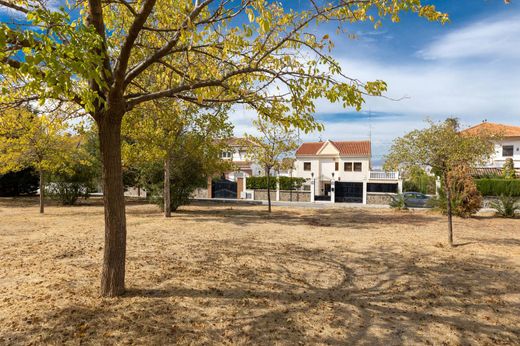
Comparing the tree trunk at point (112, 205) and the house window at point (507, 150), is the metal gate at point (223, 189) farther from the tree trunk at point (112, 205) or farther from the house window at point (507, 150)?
the house window at point (507, 150)

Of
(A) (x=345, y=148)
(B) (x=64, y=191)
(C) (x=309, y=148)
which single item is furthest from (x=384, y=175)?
(B) (x=64, y=191)

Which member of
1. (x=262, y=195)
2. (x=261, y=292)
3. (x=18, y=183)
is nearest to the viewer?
(x=261, y=292)

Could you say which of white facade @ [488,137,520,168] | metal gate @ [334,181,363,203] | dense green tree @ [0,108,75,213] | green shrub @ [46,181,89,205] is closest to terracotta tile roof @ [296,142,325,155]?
metal gate @ [334,181,363,203]

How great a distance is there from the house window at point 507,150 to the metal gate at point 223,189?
35046 mm

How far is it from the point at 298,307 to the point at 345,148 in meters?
39.7

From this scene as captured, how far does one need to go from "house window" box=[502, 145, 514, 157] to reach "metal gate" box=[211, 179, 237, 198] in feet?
115

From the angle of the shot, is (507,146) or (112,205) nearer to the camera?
(112,205)

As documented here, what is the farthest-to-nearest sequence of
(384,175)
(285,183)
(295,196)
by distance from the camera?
(384,175) < (285,183) < (295,196)

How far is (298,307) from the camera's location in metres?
5.03

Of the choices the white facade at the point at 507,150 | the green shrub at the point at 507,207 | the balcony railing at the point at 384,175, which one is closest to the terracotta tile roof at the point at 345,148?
the balcony railing at the point at 384,175

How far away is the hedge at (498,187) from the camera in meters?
27.0

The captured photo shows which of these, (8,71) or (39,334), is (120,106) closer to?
(8,71)

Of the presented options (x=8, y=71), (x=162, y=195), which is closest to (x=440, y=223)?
(x=162, y=195)

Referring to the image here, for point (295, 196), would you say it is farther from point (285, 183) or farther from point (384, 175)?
point (384, 175)
